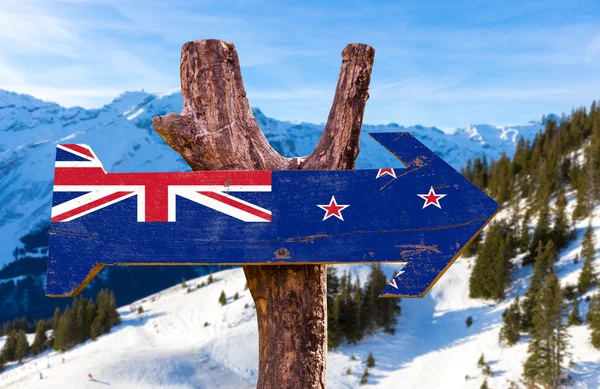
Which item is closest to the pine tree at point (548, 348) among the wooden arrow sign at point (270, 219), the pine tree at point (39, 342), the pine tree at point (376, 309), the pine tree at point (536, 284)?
the pine tree at point (536, 284)

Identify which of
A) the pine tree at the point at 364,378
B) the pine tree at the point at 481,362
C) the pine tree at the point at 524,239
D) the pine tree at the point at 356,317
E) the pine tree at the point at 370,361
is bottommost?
the pine tree at the point at 364,378

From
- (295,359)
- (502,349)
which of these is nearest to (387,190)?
(295,359)

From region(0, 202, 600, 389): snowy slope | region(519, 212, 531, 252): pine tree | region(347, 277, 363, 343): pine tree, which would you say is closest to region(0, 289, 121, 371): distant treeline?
region(0, 202, 600, 389): snowy slope

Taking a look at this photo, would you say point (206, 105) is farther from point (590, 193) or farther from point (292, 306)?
point (590, 193)

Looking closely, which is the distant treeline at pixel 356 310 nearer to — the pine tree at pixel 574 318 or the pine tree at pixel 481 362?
the pine tree at pixel 481 362

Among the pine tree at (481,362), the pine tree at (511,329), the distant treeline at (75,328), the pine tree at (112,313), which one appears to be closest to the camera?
the pine tree at (481,362)

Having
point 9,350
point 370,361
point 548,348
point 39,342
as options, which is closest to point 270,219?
point 548,348
